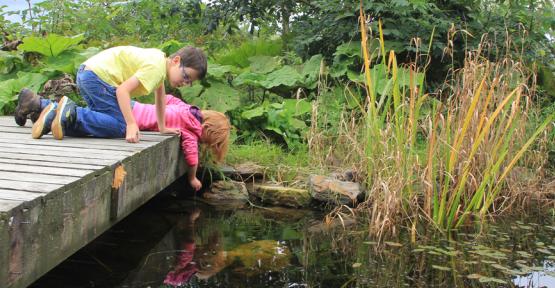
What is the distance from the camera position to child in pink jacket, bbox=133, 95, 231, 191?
4.39m

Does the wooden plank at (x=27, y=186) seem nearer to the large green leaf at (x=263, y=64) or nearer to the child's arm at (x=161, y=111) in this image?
the child's arm at (x=161, y=111)

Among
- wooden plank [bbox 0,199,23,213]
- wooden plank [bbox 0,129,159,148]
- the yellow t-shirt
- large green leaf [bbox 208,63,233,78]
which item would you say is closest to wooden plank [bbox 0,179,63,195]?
wooden plank [bbox 0,199,23,213]

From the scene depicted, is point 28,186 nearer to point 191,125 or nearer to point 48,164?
point 48,164

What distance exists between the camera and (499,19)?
6.30m

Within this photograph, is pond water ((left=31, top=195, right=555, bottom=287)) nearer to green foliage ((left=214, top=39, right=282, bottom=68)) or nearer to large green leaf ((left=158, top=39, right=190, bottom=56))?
large green leaf ((left=158, top=39, right=190, bottom=56))

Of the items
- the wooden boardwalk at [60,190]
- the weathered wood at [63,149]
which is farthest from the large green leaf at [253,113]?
the weathered wood at [63,149]

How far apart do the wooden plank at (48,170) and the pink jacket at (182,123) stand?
169 centimetres

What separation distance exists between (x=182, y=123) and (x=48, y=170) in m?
1.84

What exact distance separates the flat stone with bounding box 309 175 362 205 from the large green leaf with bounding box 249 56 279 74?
199 centimetres

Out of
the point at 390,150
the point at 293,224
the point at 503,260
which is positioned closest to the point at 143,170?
the point at 293,224

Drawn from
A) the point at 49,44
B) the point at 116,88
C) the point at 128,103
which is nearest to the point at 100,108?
the point at 116,88

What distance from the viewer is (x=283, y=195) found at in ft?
15.4

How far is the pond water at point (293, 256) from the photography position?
10.3ft

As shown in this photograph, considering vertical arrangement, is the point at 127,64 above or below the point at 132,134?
above
